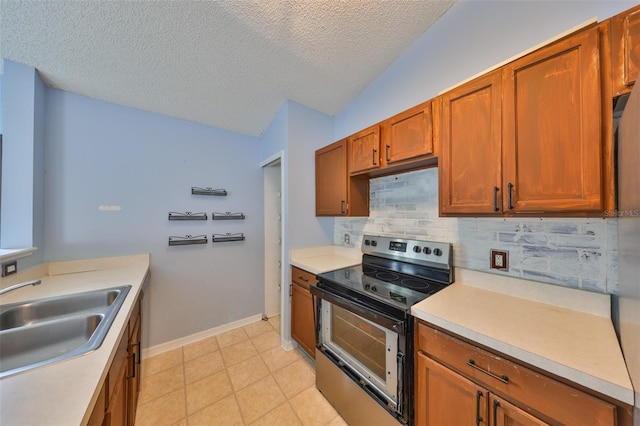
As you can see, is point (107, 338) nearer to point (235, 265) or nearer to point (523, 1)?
point (235, 265)

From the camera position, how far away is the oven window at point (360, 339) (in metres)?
1.32

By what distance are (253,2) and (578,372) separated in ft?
7.62

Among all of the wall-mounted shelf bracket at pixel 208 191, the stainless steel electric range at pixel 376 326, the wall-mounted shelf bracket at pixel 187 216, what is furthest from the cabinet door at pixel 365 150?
the wall-mounted shelf bracket at pixel 187 216

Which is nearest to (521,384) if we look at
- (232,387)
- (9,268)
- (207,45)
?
(232,387)

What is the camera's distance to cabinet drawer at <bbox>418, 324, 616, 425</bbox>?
696 millimetres

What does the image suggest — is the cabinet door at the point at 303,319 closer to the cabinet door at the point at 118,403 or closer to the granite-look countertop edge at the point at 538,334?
the granite-look countertop edge at the point at 538,334

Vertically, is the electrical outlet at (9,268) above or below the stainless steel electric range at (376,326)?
above

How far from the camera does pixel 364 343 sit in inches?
56.9

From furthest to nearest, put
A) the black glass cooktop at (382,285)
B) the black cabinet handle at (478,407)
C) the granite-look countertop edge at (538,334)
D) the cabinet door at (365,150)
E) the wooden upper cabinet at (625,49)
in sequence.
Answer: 1. the cabinet door at (365,150)
2. the black glass cooktop at (382,285)
3. the black cabinet handle at (478,407)
4. the wooden upper cabinet at (625,49)
5. the granite-look countertop edge at (538,334)

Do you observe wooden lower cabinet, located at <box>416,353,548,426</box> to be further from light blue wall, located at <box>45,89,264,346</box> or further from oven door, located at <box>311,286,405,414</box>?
light blue wall, located at <box>45,89,264,346</box>

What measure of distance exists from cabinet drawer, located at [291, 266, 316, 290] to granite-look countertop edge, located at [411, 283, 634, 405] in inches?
42.5

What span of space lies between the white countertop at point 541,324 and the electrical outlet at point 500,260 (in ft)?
0.21

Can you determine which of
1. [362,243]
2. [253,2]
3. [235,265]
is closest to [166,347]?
[235,265]

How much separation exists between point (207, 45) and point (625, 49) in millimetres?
2236
